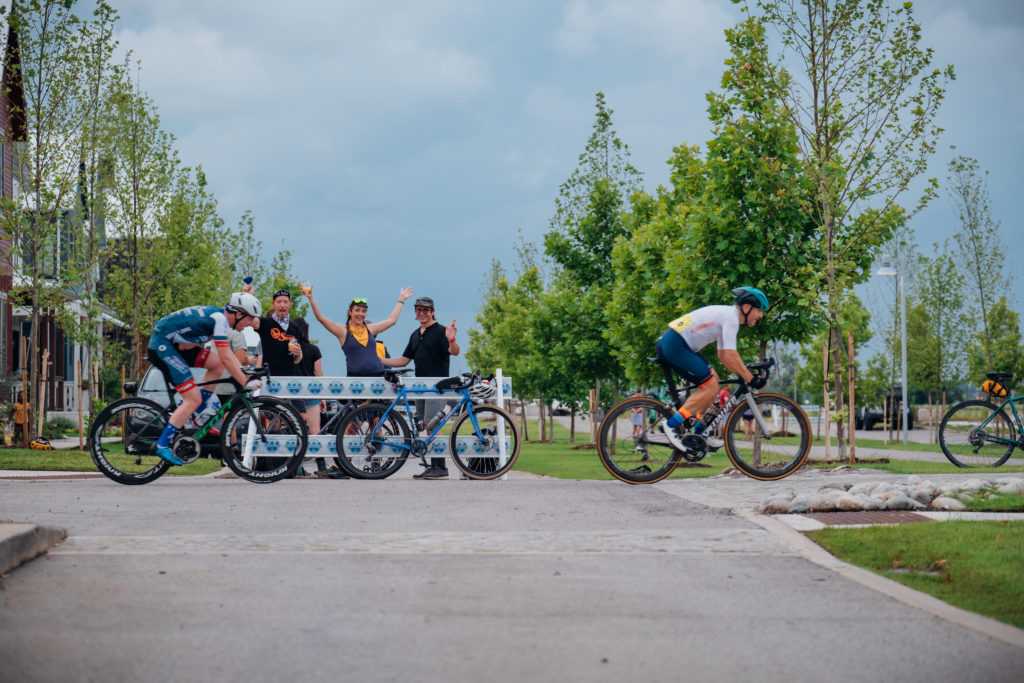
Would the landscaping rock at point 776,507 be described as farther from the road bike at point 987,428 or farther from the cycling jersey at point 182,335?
the road bike at point 987,428

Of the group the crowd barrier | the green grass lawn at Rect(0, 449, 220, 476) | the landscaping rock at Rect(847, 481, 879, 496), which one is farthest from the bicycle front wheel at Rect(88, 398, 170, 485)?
the landscaping rock at Rect(847, 481, 879, 496)

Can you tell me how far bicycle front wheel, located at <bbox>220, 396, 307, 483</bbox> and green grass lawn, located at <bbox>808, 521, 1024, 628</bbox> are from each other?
5.89m

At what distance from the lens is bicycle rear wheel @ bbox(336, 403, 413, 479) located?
531 inches

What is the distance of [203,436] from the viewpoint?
12.4 m

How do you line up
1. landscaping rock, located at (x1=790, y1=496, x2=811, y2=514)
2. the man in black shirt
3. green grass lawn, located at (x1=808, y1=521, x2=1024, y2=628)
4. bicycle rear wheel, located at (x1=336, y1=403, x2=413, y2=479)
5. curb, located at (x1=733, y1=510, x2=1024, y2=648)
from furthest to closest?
the man in black shirt
bicycle rear wheel, located at (x1=336, y1=403, x2=413, y2=479)
landscaping rock, located at (x1=790, y1=496, x2=811, y2=514)
green grass lawn, located at (x1=808, y1=521, x2=1024, y2=628)
curb, located at (x1=733, y1=510, x2=1024, y2=648)

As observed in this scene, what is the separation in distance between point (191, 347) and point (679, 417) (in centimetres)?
456

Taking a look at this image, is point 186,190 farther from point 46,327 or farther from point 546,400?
point 546,400

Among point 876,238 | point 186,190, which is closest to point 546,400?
point 186,190

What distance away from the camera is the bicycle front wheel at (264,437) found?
12.6 meters

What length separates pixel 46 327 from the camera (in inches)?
1593

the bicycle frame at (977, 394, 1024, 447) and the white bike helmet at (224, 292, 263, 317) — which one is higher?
the white bike helmet at (224, 292, 263, 317)

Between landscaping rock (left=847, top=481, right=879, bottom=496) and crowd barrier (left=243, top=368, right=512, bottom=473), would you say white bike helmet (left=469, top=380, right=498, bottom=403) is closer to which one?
crowd barrier (left=243, top=368, right=512, bottom=473)

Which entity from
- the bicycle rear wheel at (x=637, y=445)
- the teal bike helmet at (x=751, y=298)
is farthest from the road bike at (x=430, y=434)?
the teal bike helmet at (x=751, y=298)

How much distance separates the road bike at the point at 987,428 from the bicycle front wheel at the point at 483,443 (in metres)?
5.88
